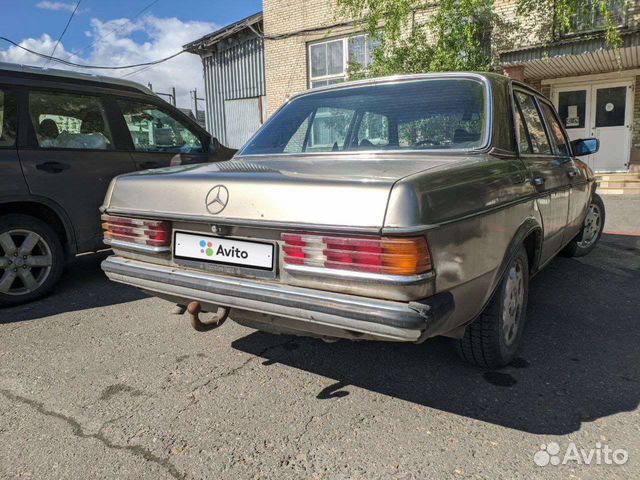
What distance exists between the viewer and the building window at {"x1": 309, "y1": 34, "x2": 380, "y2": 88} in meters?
13.2

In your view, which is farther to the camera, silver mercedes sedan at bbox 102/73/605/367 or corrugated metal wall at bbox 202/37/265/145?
corrugated metal wall at bbox 202/37/265/145

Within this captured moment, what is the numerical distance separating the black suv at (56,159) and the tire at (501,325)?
2.95 meters

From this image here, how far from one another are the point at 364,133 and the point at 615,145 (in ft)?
36.3

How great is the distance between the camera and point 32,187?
4.03 meters

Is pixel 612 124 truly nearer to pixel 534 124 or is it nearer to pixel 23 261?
pixel 534 124

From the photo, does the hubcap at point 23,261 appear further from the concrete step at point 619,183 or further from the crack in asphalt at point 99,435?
the concrete step at point 619,183

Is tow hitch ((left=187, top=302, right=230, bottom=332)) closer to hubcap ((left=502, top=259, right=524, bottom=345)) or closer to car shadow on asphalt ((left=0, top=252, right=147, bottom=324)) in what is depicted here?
hubcap ((left=502, top=259, right=524, bottom=345))

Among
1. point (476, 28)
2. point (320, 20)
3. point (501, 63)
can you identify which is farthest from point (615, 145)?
point (320, 20)

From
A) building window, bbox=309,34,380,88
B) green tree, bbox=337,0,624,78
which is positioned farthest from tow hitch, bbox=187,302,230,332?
building window, bbox=309,34,380,88

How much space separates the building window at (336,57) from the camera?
13.2 meters

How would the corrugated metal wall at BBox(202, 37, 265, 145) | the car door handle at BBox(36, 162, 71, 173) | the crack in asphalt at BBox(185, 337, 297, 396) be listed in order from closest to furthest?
the crack in asphalt at BBox(185, 337, 297, 396) → the car door handle at BBox(36, 162, 71, 173) → the corrugated metal wall at BBox(202, 37, 265, 145)

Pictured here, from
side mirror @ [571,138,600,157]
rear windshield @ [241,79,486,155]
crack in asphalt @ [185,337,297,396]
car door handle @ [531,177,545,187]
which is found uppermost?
rear windshield @ [241,79,486,155]

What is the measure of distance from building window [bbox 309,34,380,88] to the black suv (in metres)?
9.11

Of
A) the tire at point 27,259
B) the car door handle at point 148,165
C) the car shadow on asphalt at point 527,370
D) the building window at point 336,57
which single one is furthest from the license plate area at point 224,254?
the building window at point 336,57
